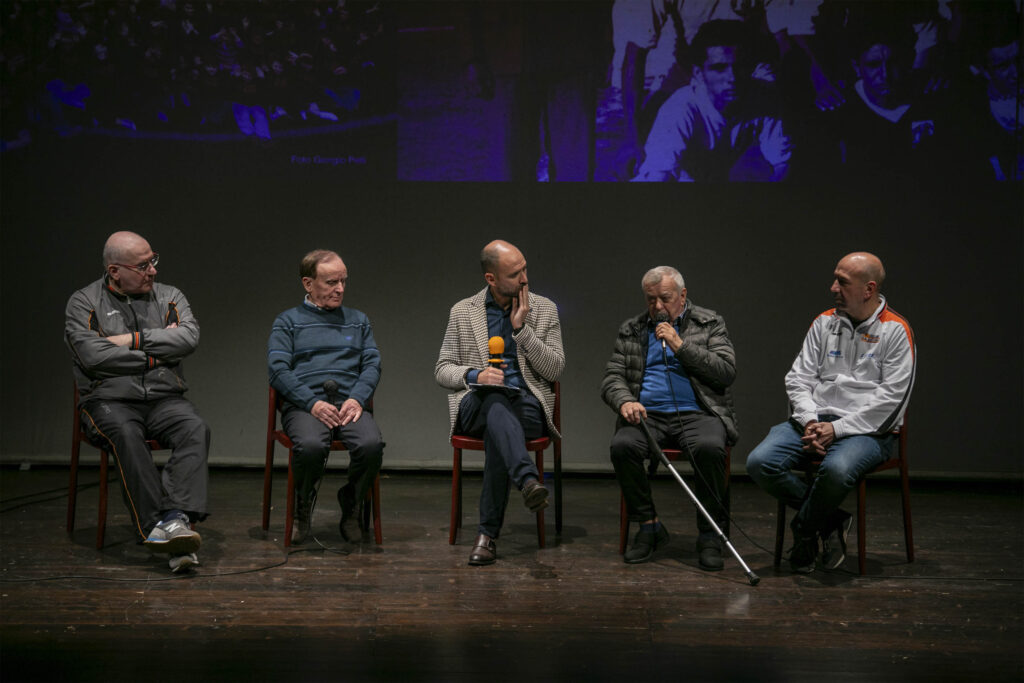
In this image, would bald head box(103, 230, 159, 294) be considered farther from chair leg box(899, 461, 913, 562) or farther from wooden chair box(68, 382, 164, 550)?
chair leg box(899, 461, 913, 562)

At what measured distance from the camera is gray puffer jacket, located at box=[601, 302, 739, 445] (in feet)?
11.3

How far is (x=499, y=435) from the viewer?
3.42 metres

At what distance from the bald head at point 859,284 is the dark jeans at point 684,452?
657 mm

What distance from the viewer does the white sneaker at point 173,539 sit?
10.4 feet

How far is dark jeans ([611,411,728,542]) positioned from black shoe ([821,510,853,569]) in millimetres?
372

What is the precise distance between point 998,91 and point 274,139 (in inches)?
150

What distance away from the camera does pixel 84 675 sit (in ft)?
7.75

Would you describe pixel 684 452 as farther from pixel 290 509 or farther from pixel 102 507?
pixel 102 507

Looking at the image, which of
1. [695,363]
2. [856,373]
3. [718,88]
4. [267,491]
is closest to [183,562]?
[267,491]

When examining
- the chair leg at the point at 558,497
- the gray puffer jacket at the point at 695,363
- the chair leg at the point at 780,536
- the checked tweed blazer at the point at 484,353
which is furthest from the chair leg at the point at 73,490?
the chair leg at the point at 780,536

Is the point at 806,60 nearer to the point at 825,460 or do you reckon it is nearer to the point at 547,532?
the point at 825,460

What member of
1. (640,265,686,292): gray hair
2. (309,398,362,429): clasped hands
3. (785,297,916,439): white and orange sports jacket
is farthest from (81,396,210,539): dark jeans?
(785,297,916,439): white and orange sports jacket

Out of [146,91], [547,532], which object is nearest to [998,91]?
[547,532]

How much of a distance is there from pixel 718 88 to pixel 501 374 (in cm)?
220
